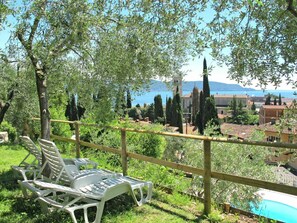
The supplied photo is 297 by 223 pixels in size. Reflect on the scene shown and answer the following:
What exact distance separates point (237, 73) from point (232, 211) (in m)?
1.93

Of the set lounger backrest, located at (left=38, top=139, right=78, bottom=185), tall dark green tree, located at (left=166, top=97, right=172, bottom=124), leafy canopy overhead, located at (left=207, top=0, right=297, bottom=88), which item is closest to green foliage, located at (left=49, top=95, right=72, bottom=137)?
lounger backrest, located at (left=38, top=139, right=78, bottom=185)

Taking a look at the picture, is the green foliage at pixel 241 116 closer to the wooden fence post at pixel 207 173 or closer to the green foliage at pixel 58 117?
the green foliage at pixel 58 117

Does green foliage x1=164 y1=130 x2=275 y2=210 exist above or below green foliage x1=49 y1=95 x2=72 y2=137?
below

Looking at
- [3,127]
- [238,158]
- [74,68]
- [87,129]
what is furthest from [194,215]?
[3,127]

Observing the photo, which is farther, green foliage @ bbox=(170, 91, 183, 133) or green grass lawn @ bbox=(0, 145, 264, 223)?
green foliage @ bbox=(170, 91, 183, 133)

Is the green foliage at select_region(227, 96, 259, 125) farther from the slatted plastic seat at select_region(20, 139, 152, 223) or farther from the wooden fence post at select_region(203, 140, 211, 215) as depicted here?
the slatted plastic seat at select_region(20, 139, 152, 223)

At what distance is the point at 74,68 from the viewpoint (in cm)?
552

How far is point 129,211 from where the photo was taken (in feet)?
13.1

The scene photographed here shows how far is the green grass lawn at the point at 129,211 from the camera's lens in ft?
12.2

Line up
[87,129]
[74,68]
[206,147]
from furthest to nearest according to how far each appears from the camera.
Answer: [87,129] < [74,68] < [206,147]

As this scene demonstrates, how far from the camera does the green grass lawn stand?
3.73 m

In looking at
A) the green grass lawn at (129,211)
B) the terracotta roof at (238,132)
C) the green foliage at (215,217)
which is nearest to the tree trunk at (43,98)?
the green grass lawn at (129,211)

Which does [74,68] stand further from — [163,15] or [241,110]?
[241,110]

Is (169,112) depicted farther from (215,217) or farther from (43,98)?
(215,217)
